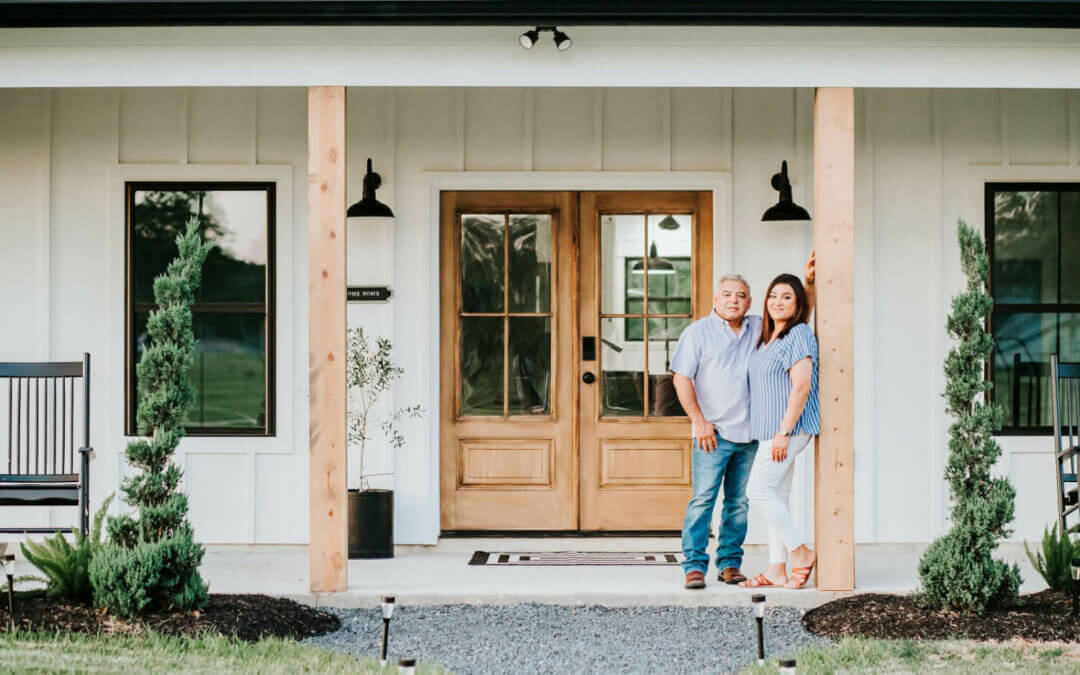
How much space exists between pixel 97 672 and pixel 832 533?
364 cm

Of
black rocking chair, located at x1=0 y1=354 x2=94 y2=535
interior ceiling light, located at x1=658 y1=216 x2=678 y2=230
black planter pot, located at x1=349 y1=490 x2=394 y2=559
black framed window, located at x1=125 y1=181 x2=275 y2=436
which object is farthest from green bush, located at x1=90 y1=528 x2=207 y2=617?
interior ceiling light, located at x1=658 y1=216 x2=678 y2=230

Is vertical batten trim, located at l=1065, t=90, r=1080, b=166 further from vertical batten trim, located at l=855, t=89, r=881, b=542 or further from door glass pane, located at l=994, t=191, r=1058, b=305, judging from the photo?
vertical batten trim, located at l=855, t=89, r=881, b=542

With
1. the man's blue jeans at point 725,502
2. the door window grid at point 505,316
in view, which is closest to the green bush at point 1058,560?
the man's blue jeans at point 725,502

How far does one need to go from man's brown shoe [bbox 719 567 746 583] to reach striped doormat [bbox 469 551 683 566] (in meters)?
0.56

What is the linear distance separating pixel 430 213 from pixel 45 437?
2703mm

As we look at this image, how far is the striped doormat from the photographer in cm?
730

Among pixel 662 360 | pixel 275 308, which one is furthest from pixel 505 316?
pixel 275 308

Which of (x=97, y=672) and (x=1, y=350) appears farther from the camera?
Result: (x=1, y=350)

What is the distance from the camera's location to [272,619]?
18.5 ft

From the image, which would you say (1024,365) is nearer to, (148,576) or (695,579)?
(695,579)

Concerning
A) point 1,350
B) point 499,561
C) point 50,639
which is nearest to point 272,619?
point 50,639

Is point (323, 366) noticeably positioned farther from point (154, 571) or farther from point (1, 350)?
point (1, 350)

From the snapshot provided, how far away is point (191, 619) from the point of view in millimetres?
5523

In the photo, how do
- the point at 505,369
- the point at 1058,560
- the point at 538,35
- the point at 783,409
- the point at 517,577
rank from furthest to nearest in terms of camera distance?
the point at 505,369, the point at 517,577, the point at 783,409, the point at 538,35, the point at 1058,560
